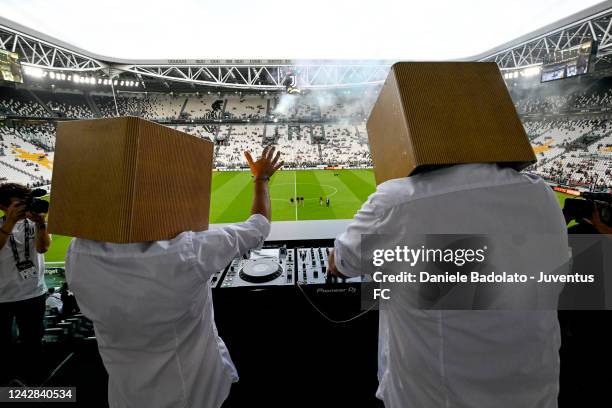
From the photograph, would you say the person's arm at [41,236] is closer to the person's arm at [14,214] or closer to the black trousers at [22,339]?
the person's arm at [14,214]

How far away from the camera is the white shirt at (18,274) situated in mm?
2824

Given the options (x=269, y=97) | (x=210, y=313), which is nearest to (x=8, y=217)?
(x=210, y=313)

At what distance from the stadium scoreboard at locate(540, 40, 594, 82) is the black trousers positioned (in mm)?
28462

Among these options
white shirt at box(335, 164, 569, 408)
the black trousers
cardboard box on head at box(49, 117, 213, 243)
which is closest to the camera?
white shirt at box(335, 164, 569, 408)

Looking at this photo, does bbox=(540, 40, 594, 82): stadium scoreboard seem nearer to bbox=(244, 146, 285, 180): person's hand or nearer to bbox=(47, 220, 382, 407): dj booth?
bbox=(47, 220, 382, 407): dj booth

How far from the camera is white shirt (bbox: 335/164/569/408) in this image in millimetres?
880

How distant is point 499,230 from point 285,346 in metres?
2.58

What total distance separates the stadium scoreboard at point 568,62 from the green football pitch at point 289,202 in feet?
36.9

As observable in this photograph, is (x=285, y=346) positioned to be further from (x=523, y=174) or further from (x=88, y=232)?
(x=523, y=174)

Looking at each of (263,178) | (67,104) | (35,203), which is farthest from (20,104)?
(263,178)

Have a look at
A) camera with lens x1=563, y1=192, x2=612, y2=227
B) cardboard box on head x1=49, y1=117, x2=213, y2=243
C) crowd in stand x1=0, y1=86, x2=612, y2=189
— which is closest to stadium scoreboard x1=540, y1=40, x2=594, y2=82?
crowd in stand x1=0, y1=86, x2=612, y2=189

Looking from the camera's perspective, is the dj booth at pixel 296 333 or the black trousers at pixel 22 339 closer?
the dj booth at pixel 296 333

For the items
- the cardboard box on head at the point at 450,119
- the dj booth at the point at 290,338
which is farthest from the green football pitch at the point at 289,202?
the cardboard box on head at the point at 450,119

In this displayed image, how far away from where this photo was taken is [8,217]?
247 centimetres
